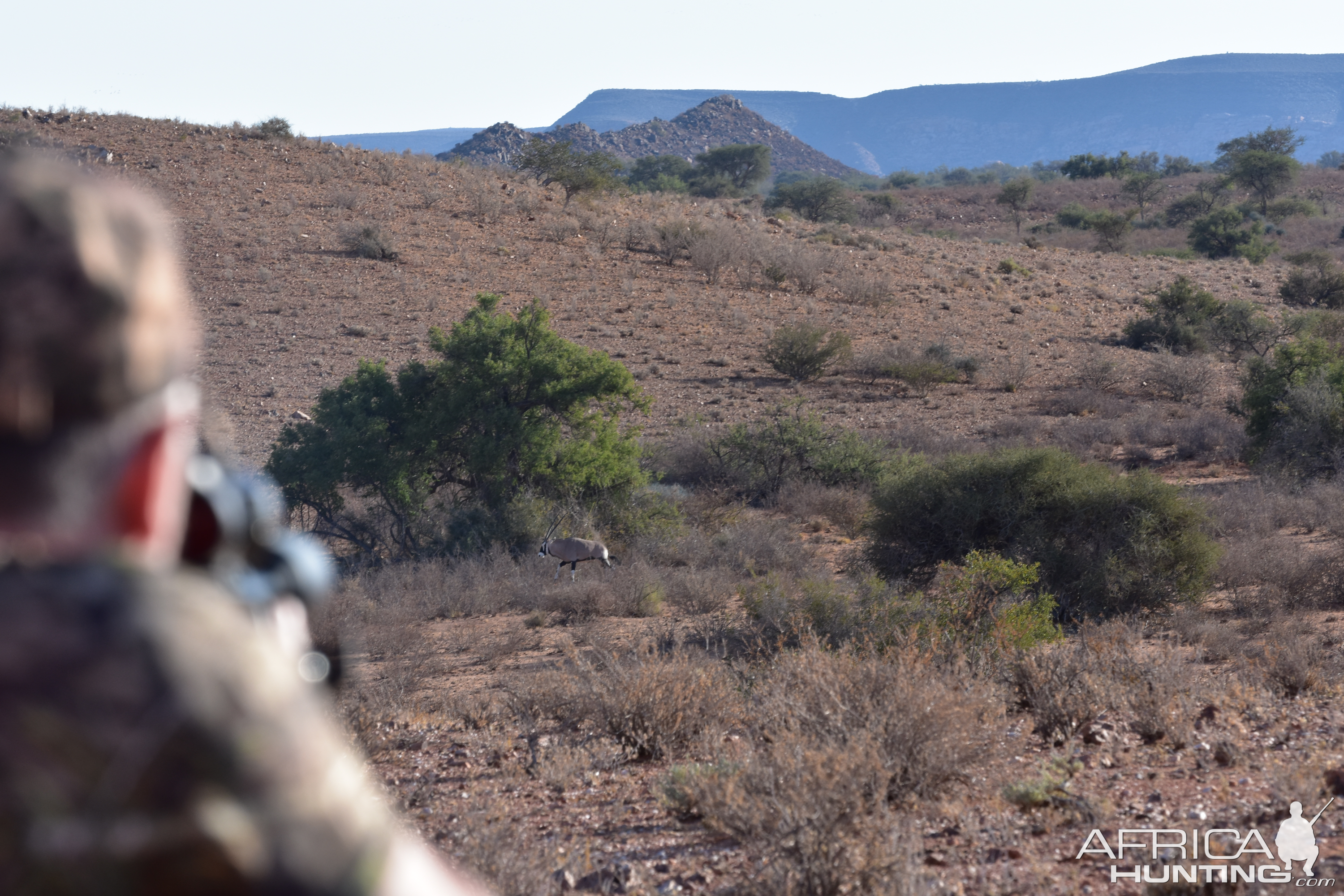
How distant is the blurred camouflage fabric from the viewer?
60cm

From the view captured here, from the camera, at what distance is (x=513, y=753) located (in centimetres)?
449

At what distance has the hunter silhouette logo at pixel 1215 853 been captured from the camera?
2951 millimetres

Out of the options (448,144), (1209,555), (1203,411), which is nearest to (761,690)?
(1209,555)

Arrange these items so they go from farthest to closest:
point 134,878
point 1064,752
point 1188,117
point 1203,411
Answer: point 1188,117, point 1203,411, point 1064,752, point 134,878

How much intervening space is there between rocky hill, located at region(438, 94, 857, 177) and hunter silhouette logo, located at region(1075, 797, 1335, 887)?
8463 cm

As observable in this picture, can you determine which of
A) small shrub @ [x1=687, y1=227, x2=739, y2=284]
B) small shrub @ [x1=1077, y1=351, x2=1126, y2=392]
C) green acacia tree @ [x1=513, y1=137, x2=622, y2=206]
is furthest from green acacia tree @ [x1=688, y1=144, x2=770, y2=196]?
small shrub @ [x1=1077, y1=351, x2=1126, y2=392]

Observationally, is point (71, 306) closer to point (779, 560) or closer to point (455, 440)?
point (779, 560)

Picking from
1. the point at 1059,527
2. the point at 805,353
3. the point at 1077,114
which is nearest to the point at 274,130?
the point at 805,353

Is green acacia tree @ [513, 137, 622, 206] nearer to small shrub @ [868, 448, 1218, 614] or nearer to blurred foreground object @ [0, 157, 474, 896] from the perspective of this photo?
small shrub @ [868, 448, 1218, 614]

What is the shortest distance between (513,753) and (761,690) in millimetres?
1258

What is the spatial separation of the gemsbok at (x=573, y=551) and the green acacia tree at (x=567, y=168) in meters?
22.0

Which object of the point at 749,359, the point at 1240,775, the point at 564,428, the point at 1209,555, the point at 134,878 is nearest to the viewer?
the point at 134,878

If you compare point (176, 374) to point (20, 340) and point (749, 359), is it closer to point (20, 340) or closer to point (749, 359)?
point (20, 340)

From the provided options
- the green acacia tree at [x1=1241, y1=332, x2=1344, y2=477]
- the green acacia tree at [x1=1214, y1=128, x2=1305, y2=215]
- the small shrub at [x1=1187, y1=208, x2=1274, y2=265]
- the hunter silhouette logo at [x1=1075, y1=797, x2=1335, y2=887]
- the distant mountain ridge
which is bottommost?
the hunter silhouette logo at [x1=1075, y1=797, x2=1335, y2=887]
